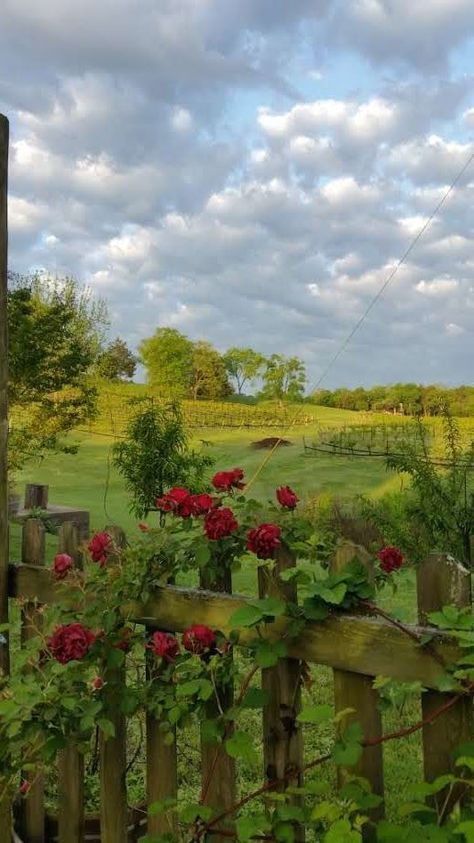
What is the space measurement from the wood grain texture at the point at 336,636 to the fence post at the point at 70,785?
383 millimetres

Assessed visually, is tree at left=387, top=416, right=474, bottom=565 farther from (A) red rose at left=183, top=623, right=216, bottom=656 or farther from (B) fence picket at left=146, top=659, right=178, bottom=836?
(A) red rose at left=183, top=623, right=216, bottom=656

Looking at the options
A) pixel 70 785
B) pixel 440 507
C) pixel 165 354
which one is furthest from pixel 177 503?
pixel 165 354

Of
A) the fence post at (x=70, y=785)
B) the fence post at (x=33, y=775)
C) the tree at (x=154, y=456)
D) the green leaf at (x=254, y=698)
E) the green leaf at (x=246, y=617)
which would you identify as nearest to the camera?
the green leaf at (x=246, y=617)

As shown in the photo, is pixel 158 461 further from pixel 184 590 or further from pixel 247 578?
pixel 184 590

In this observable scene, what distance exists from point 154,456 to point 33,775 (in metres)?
6.18

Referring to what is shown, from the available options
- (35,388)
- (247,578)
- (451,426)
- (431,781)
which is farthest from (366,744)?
(35,388)

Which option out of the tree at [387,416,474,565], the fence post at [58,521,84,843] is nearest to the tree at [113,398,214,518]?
the tree at [387,416,474,565]

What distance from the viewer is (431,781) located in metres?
1.68

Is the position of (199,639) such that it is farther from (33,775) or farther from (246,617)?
(33,775)

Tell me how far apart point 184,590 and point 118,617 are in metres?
0.20

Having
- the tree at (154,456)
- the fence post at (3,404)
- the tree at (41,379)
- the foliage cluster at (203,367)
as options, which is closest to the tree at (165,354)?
the foliage cluster at (203,367)

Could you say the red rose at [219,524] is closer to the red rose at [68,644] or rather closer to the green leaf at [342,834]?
the red rose at [68,644]

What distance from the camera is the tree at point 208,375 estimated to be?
46062mm

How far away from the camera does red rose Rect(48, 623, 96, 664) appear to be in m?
1.94
